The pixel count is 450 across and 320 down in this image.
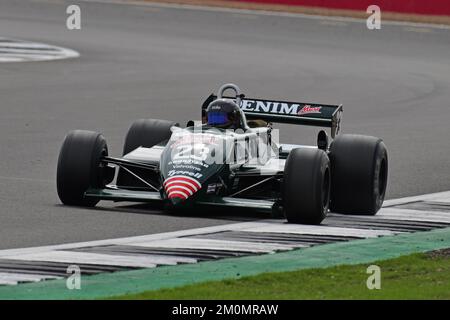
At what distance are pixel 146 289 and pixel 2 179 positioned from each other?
19.0 feet

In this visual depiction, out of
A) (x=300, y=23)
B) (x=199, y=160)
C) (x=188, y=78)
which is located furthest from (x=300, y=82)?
(x=199, y=160)

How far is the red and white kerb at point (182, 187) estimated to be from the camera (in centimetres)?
1311

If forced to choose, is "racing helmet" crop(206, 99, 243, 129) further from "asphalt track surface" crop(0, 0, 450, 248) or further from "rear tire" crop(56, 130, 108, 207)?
"rear tire" crop(56, 130, 108, 207)

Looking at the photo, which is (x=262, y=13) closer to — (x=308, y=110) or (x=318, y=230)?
(x=308, y=110)

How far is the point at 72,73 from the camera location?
26719 mm

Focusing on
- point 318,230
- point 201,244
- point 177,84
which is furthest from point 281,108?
point 177,84

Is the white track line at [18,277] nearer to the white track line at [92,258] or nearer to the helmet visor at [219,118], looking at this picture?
the white track line at [92,258]

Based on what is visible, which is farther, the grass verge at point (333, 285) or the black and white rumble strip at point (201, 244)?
the black and white rumble strip at point (201, 244)

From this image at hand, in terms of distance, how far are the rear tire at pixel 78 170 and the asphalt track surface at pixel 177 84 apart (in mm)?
159

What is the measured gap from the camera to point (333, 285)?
33.8 ft

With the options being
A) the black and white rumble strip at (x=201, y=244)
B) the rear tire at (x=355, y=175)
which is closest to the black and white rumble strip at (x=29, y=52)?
the rear tire at (x=355, y=175)

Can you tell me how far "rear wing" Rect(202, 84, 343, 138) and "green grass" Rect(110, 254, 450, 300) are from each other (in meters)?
4.01

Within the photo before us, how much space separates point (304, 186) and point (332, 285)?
109 inches
